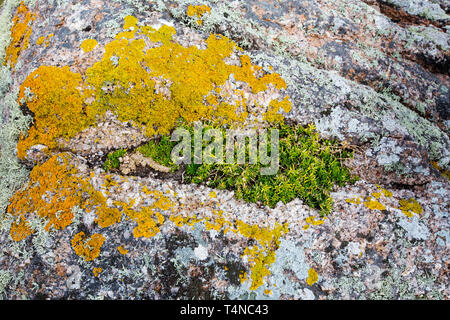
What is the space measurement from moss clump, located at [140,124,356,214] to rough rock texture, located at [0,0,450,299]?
0.51 feet

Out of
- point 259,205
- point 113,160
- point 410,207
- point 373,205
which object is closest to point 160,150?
point 113,160

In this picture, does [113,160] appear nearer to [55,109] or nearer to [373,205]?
[55,109]

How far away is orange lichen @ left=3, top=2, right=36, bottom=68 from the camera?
550 cm

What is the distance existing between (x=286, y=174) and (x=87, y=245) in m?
3.08

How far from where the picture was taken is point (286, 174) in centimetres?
474

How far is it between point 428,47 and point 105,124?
294 inches

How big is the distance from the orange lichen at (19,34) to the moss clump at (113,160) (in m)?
2.85

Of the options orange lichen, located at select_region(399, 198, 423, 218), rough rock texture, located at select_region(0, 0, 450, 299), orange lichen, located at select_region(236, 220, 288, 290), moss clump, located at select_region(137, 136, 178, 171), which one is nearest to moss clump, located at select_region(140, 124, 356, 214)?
moss clump, located at select_region(137, 136, 178, 171)

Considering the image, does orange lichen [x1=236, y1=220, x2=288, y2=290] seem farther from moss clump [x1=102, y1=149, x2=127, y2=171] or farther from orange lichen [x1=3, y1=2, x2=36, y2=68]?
orange lichen [x1=3, y1=2, x2=36, y2=68]

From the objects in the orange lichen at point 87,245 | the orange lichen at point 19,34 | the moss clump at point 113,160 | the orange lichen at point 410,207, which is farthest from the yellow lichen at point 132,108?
the orange lichen at point 410,207

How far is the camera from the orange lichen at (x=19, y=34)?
550 cm

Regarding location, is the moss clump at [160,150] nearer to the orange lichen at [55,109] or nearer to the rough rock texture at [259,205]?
the rough rock texture at [259,205]

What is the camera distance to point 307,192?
4.62 m
